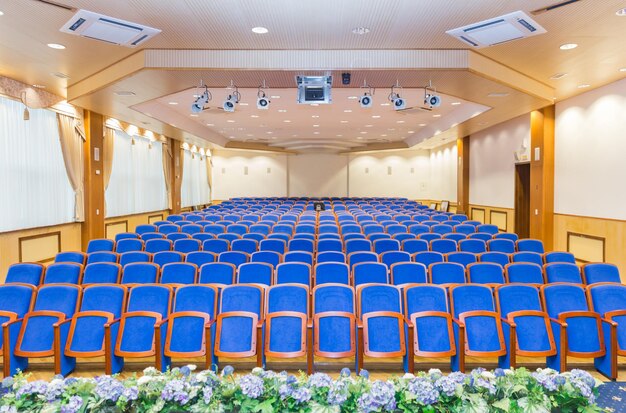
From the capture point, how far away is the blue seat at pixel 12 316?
4.65 meters

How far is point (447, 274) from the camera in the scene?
Answer: 638cm

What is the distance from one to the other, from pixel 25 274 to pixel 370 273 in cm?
485

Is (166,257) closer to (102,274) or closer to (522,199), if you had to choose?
(102,274)

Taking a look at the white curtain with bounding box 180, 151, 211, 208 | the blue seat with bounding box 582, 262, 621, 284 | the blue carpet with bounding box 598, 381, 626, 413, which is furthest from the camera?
the white curtain with bounding box 180, 151, 211, 208

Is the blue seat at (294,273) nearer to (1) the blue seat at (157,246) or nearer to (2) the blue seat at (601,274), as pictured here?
(1) the blue seat at (157,246)

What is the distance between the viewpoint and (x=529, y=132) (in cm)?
1420

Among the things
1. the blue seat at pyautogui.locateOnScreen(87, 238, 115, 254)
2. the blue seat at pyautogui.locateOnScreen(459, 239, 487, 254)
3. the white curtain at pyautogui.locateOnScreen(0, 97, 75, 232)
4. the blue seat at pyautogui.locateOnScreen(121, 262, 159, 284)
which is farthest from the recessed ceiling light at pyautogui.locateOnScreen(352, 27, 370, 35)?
the white curtain at pyautogui.locateOnScreen(0, 97, 75, 232)

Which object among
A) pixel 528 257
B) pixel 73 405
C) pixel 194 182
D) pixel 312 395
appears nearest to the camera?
pixel 73 405

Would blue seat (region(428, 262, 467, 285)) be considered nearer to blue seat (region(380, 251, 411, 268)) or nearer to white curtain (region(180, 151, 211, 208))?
blue seat (region(380, 251, 411, 268))

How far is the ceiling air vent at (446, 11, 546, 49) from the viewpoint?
6412mm

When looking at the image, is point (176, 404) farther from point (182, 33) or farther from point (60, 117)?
point (60, 117)

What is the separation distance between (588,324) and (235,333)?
3.66 meters

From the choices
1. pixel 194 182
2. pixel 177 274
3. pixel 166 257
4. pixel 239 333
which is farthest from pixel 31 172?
pixel 194 182

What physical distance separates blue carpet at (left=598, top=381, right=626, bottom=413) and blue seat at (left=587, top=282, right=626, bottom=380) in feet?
3.10
